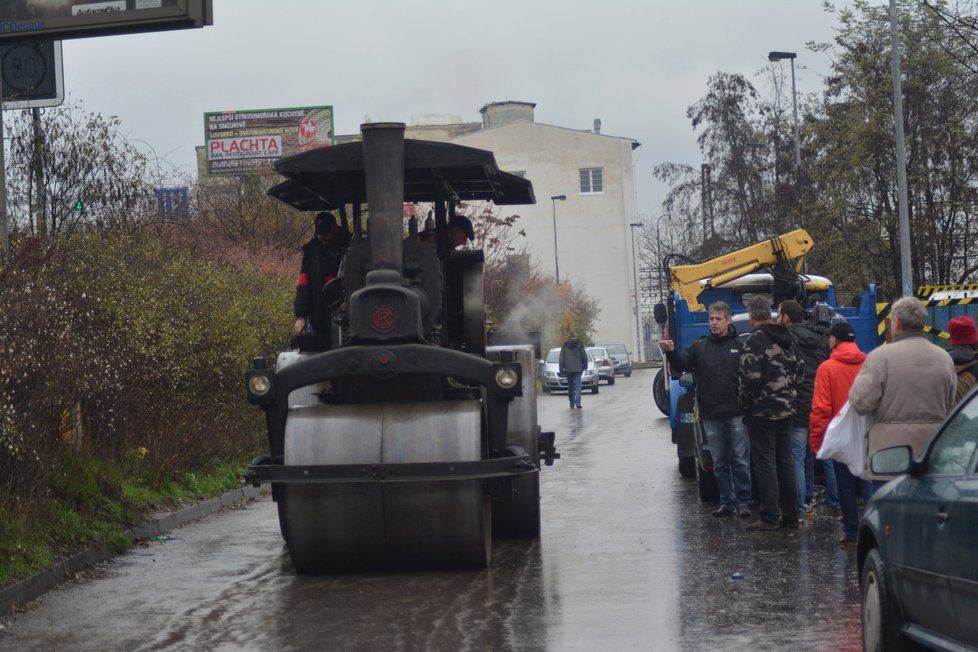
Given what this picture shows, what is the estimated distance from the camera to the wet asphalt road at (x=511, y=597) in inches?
315

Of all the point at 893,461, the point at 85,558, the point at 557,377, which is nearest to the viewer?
the point at 893,461

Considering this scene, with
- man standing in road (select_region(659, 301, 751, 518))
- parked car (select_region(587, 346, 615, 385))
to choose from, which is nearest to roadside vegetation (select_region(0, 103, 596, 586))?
man standing in road (select_region(659, 301, 751, 518))

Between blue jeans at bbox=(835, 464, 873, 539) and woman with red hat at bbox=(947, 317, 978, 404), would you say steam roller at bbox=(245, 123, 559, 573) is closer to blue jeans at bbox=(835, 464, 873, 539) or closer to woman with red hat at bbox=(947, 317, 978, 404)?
blue jeans at bbox=(835, 464, 873, 539)

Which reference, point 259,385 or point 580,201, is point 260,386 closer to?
point 259,385

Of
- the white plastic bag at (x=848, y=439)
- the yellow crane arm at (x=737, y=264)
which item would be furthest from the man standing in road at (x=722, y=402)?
the yellow crane arm at (x=737, y=264)

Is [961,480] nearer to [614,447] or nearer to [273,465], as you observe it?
[273,465]

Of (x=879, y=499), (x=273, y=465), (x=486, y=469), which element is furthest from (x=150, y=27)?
(x=879, y=499)

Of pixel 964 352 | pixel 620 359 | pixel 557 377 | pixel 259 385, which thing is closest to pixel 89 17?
pixel 259 385

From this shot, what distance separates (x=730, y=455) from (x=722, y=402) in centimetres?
52

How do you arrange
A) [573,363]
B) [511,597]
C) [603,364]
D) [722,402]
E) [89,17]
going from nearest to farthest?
1. [511,597]
2. [89,17]
3. [722,402]
4. [573,363]
5. [603,364]

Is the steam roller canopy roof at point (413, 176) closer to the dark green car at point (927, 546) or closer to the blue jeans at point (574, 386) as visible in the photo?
the dark green car at point (927, 546)

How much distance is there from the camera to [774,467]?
12.3m

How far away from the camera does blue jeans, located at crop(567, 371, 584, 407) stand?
36.0m

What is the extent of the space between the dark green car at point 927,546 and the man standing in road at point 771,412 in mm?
4954
